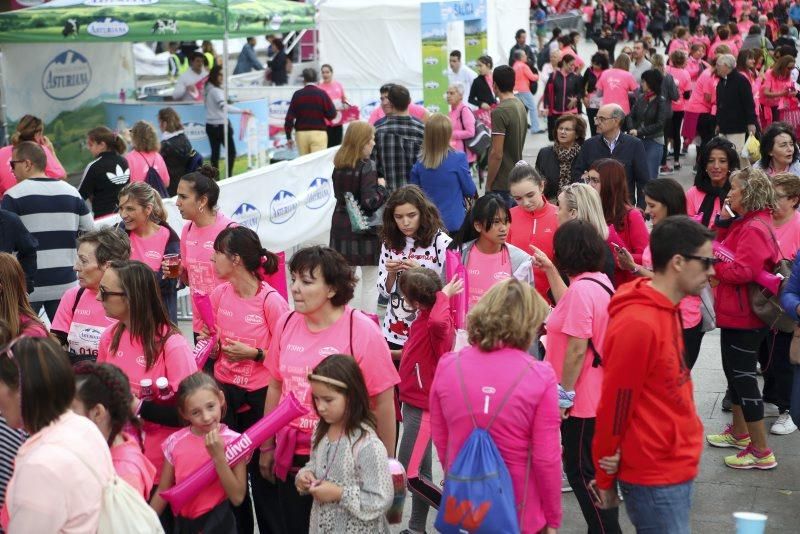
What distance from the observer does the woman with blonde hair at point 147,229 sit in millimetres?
7109

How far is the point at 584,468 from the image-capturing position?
5.43 metres

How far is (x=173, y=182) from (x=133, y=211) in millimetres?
5500

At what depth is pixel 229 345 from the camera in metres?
5.46

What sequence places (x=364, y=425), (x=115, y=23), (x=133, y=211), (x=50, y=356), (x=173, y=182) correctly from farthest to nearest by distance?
1. (x=115, y=23)
2. (x=173, y=182)
3. (x=133, y=211)
4. (x=364, y=425)
5. (x=50, y=356)

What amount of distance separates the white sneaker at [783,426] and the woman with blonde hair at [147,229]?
4083 mm

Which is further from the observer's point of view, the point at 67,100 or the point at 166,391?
the point at 67,100

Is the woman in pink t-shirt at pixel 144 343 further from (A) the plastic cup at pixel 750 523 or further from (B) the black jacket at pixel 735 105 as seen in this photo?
(B) the black jacket at pixel 735 105

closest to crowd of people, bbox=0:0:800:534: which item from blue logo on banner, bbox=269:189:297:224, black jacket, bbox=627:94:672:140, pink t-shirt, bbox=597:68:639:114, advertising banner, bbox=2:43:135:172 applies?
blue logo on banner, bbox=269:189:297:224

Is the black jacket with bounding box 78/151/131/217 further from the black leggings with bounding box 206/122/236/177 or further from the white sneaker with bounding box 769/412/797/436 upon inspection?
the black leggings with bounding box 206/122/236/177

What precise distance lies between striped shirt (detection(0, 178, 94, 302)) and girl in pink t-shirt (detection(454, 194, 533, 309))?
3.25 meters

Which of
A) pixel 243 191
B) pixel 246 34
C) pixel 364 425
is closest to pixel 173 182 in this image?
pixel 243 191

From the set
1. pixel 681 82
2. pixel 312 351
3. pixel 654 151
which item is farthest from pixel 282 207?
pixel 681 82

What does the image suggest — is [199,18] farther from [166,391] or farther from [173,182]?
[166,391]

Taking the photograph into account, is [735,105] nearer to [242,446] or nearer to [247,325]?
[247,325]
